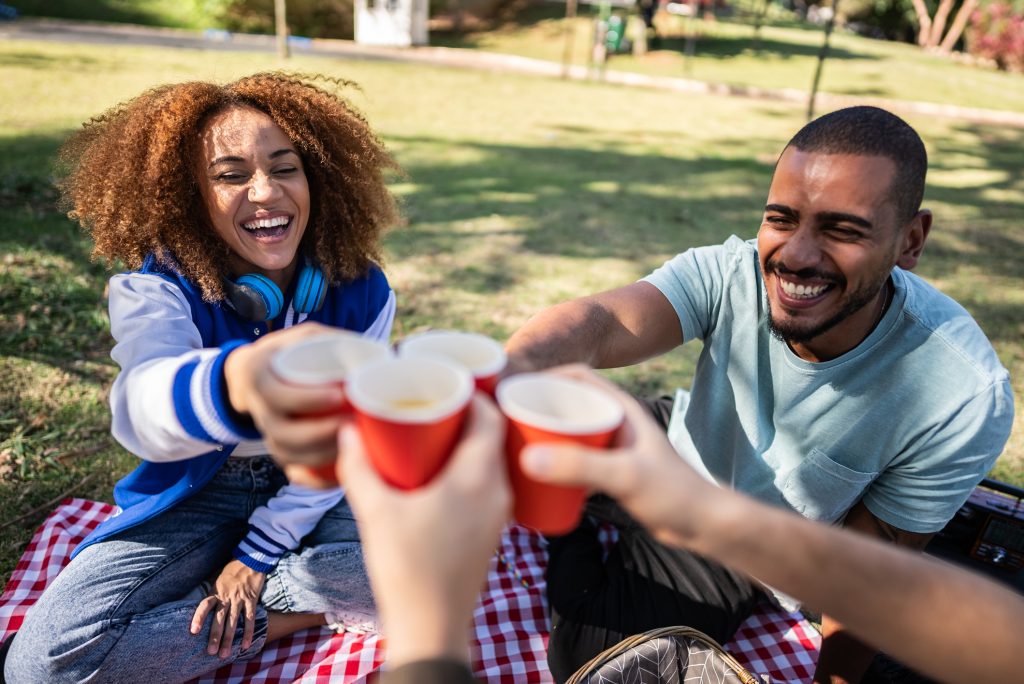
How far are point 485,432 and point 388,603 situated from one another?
28 cm

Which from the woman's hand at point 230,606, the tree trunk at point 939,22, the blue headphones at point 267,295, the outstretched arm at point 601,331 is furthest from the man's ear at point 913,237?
the tree trunk at point 939,22

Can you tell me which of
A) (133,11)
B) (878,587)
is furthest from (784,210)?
(133,11)

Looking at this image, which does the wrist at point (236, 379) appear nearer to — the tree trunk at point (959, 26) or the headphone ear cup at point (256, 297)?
the headphone ear cup at point (256, 297)

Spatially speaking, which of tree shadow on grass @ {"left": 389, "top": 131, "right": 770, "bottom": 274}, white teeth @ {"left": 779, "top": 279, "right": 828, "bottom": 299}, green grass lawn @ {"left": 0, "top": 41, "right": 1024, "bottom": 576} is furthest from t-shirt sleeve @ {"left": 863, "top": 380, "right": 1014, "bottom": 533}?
tree shadow on grass @ {"left": 389, "top": 131, "right": 770, "bottom": 274}

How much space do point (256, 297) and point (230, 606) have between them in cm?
107

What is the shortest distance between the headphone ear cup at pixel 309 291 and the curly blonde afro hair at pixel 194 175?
0.11m

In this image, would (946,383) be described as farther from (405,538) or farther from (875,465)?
(405,538)

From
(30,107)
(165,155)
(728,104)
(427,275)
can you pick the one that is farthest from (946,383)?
(728,104)

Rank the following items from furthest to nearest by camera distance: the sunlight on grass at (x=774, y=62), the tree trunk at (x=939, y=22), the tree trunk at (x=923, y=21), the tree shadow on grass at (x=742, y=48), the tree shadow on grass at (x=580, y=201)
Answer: the tree trunk at (x=923, y=21)
the tree trunk at (x=939, y=22)
the tree shadow on grass at (x=742, y=48)
the sunlight on grass at (x=774, y=62)
the tree shadow on grass at (x=580, y=201)

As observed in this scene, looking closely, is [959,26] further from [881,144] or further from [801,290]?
[801,290]

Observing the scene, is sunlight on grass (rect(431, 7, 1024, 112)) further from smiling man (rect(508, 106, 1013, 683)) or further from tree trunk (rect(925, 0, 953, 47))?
smiling man (rect(508, 106, 1013, 683))

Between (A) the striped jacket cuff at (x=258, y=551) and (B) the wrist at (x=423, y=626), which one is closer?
(B) the wrist at (x=423, y=626)

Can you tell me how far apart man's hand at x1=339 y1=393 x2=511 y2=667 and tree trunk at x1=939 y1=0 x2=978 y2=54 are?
34.5 metres

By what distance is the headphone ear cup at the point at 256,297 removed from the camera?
7.36 feet
